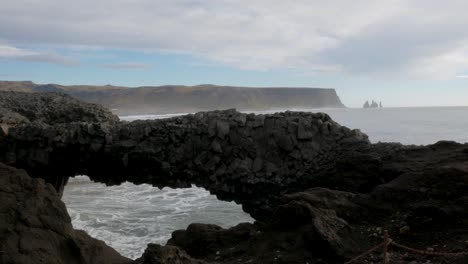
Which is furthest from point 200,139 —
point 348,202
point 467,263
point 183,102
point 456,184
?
point 183,102

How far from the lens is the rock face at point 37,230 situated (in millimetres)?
4594

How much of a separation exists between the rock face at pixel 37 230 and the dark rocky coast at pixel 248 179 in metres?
0.01

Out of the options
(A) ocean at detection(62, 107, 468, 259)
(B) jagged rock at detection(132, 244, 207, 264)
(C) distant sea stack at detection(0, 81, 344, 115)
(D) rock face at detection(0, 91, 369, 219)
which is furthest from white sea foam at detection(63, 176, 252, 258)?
(C) distant sea stack at detection(0, 81, 344, 115)

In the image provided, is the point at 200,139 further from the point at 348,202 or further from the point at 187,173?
the point at 348,202

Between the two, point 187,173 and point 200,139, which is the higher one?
point 200,139

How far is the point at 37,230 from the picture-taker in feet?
15.9

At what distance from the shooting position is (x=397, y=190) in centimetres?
702

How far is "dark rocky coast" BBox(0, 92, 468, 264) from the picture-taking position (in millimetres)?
5207

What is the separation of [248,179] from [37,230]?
7.41m

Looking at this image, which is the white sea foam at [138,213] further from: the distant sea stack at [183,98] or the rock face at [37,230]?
the distant sea stack at [183,98]

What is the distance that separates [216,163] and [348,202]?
5.39 metres

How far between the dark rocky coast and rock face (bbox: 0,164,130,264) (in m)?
0.01

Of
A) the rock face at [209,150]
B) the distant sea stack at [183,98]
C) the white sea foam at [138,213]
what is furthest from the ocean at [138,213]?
the distant sea stack at [183,98]

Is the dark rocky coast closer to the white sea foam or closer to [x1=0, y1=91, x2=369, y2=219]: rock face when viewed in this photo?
[x1=0, y1=91, x2=369, y2=219]: rock face
